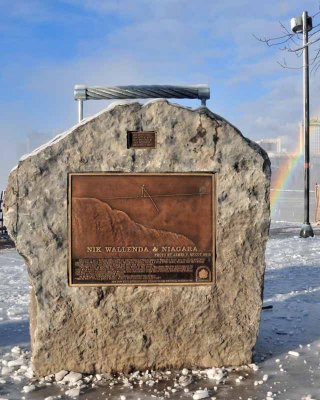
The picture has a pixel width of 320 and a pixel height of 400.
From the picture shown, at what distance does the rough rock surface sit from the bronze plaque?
77 mm

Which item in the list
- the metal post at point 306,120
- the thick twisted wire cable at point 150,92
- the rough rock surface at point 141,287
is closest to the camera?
the rough rock surface at point 141,287

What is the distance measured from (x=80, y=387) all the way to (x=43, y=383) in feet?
1.07

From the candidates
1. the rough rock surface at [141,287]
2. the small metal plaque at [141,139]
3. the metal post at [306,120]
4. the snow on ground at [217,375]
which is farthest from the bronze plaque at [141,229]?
the metal post at [306,120]

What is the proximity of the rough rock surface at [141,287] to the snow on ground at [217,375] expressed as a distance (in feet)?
0.55

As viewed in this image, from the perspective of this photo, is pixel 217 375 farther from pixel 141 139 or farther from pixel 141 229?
pixel 141 139

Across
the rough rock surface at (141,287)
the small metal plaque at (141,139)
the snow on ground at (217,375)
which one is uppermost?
the small metal plaque at (141,139)

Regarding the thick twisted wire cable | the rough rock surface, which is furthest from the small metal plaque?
the thick twisted wire cable

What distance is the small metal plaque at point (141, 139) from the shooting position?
411cm

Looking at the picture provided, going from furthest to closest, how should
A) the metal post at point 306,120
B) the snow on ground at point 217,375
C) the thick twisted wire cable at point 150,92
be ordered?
the metal post at point 306,120
the thick twisted wire cable at point 150,92
the snow on ground at point 217,375

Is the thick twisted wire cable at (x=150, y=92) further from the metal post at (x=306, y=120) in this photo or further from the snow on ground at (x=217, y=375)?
the metal post at (x=306, y=120)

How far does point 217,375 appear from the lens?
13.2 ft

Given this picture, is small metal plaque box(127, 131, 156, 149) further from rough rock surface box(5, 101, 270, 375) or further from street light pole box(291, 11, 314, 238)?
street light pole box(291, 11, 314, 238)

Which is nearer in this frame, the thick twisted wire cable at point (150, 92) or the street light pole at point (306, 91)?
the thick twisted wire cable at point (150, 92)

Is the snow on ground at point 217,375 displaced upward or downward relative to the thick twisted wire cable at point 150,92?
downward
